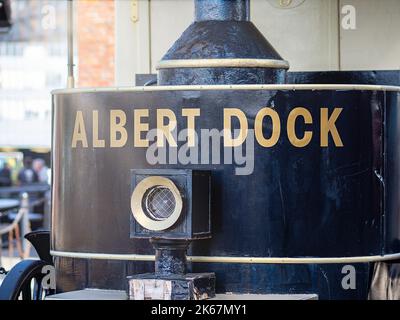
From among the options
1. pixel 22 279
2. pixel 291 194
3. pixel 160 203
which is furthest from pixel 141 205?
pixel 22 279

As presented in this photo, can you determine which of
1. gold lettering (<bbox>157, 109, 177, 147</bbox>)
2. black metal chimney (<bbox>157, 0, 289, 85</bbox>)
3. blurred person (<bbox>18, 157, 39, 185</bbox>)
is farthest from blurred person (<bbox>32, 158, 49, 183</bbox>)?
gold lettering (<bbox>157, 109, 177, 147</bbox>)

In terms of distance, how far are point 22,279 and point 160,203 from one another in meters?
1.20

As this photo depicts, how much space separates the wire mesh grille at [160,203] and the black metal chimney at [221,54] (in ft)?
2.37

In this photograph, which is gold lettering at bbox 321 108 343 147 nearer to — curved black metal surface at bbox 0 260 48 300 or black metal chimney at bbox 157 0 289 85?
black metal chimney at bbox 157 0 289 85

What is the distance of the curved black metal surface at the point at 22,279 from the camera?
5.66 m

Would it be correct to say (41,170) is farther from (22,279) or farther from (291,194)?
(291,194)

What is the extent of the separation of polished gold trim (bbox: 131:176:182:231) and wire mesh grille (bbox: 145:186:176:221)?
0.08ft

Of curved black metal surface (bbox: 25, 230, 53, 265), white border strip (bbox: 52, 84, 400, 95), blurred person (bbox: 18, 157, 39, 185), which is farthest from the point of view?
blurred person (bbox: 18, 157, 39, 185)

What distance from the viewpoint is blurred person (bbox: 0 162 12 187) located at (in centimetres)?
2327

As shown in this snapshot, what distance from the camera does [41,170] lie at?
23.6 meters

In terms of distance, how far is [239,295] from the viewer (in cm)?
510

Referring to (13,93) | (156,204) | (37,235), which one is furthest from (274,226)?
(13,93)

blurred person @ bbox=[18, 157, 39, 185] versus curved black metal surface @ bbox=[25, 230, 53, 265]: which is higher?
curved black metal surface @ bbox=[25, 230, 53, 265]

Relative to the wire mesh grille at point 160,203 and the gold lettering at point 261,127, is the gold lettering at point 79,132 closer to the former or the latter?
the wire mesh grille at point 160,203
